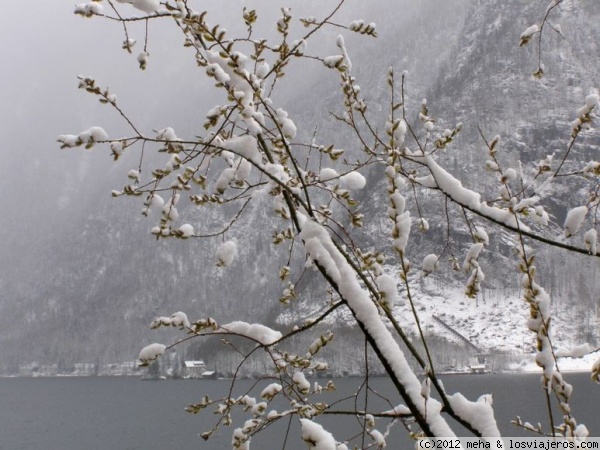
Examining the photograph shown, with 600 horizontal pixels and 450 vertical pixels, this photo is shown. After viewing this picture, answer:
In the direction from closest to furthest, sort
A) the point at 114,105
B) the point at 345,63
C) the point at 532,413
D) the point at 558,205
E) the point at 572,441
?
the point at 572,441
the point at 114,105
the point at 345,63
the point at 532,413
the point at 558,205

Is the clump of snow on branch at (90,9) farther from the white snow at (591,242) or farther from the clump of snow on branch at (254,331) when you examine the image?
the white snow at (591,242)

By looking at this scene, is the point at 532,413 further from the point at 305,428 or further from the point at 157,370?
the point at 157,370

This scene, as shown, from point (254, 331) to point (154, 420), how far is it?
284 ft

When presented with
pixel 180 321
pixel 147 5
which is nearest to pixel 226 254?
pixel 180 321

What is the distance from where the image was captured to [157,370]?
531 feet

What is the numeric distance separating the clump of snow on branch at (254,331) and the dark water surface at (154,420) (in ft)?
119

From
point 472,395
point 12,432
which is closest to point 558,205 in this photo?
point 472,395

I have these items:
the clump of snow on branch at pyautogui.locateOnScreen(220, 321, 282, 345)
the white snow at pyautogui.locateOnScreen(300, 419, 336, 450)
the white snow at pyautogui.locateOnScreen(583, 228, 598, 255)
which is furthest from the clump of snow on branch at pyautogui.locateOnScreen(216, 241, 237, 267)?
the white snow at pyautogui.locateOnScreen(583, 228, 598, 255)

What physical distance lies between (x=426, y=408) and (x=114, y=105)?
5.01 ft

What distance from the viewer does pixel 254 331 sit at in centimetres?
190

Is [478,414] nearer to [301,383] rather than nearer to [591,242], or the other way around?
[591,242]

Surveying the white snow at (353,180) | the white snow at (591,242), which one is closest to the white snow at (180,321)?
the white snow at (353,180)

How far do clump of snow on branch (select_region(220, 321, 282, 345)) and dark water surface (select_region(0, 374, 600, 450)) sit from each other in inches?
1430

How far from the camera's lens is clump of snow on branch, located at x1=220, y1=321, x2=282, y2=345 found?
6.00ft
